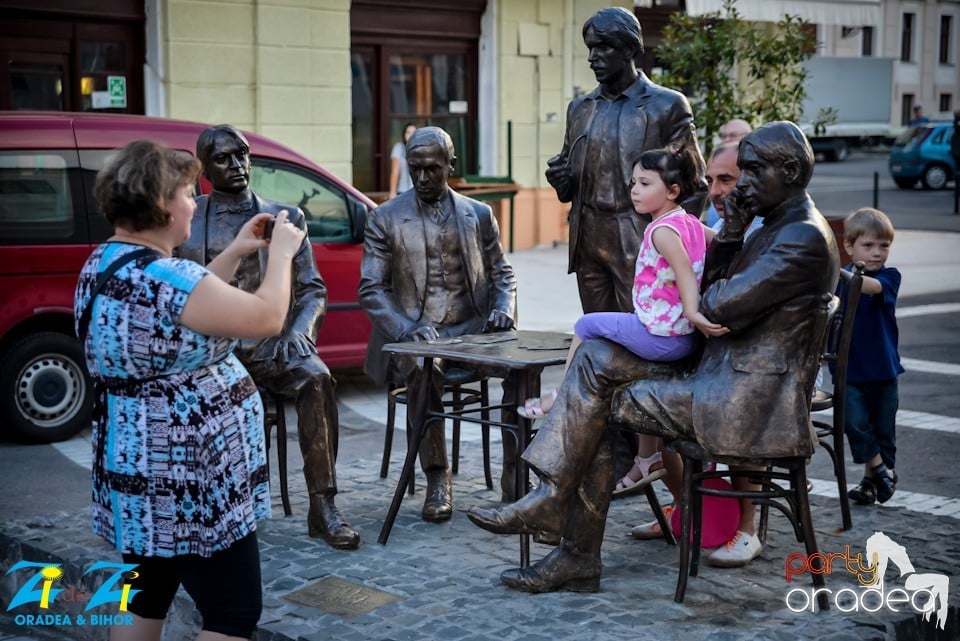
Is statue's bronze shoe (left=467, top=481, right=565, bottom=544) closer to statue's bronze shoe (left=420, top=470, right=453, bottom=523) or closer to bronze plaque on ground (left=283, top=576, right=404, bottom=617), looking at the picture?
bronze plaque on ground (left=283, top=576, right=404, bottom=617)

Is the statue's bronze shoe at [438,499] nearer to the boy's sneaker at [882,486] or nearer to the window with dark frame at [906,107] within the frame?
the boy's sneaker at [882,486]

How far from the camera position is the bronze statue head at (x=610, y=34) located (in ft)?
19.5

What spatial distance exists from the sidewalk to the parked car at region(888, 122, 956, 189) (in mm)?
23814

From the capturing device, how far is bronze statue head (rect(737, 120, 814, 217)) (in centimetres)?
458

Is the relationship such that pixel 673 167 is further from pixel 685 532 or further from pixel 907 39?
pixel 907 39

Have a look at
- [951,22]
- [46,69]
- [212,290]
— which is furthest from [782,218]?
[951,22]

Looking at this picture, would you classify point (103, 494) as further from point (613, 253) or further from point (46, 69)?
point (46, 69)

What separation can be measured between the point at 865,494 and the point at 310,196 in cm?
427

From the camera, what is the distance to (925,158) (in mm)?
28625

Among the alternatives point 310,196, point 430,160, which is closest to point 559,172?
point 430,160

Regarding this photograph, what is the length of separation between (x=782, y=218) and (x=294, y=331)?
221 cm

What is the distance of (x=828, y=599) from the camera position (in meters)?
4.76

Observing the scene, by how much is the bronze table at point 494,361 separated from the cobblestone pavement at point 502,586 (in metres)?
0.28

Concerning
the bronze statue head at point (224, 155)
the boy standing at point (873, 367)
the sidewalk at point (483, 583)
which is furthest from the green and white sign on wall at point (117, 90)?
the boy standing at point (873, 367)
